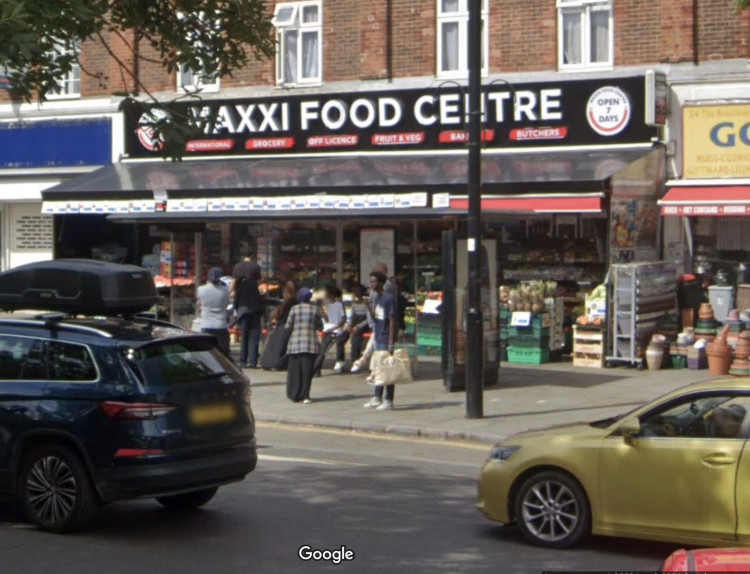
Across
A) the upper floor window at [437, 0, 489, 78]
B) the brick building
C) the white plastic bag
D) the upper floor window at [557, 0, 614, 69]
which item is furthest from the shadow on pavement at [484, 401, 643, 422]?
the upper floor window at [437, 0, 489, 78]

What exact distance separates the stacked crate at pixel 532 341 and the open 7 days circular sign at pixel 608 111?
3.55 m

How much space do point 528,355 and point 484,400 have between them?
3898mm

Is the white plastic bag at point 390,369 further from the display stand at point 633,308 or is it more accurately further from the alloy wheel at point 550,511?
the alloy wheel at point 550,511

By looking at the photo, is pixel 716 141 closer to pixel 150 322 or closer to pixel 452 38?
pixel 452 38

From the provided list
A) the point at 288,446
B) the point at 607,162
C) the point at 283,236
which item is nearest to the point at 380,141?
the point at 283,236

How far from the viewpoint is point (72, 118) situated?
26.3m

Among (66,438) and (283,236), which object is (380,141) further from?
(66,438)

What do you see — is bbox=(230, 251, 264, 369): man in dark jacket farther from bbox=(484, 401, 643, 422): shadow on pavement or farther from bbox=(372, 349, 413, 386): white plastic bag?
bbox=(484, 401, 643, 422): shadow on pavement

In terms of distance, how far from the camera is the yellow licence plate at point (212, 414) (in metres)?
8.94

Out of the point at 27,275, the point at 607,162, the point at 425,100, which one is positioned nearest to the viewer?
the point at 27,275

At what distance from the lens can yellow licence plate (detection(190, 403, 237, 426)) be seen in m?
8.94

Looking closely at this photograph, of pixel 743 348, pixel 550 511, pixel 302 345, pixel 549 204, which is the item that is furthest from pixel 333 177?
pixel 550 511

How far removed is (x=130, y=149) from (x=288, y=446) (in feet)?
45.2

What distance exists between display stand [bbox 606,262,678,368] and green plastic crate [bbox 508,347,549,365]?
45.6 inches
